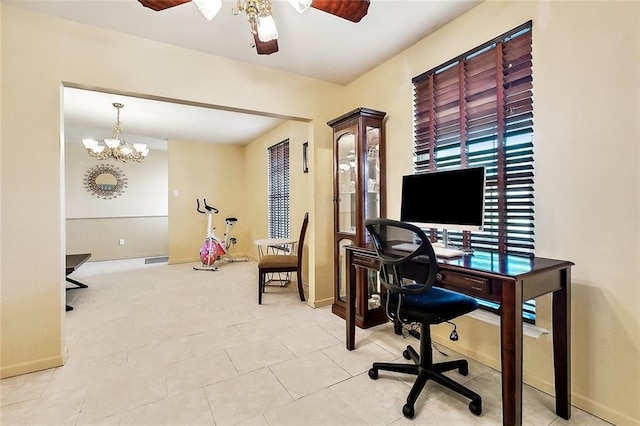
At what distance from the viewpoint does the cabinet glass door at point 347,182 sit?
2842 mm

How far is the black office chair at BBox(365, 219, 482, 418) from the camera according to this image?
1499mm

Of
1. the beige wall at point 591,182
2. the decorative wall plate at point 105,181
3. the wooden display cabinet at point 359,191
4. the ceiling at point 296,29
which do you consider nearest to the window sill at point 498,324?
the beige wall at point 591,182

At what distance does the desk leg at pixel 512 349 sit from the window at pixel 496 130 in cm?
65

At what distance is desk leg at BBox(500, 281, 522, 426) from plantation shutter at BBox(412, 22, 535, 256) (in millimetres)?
678

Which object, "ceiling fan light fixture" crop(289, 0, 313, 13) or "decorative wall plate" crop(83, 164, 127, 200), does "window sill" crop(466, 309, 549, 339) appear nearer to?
"ceiling fan light fixture" crop(289, 0, 313, 13)

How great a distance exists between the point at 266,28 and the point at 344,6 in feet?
1.40

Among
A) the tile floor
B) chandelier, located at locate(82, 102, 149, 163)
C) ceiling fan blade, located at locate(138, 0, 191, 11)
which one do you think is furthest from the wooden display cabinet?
chandelier, located at locate(82, 102, 149, 163)

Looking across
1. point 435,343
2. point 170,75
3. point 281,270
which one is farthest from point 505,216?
point 170,75

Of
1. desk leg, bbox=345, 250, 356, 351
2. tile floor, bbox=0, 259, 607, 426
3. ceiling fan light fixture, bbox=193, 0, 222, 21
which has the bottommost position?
tile floor, bbox=0, 259, 607, 426

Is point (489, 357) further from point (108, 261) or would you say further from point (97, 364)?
point (108, 261)

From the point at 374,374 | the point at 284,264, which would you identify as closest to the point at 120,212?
the point at 284,264

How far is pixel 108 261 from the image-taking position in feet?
19.4

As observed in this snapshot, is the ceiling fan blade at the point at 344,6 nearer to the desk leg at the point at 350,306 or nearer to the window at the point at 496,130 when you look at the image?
the window at the point at 496,130

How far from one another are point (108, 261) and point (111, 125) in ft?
9.50
